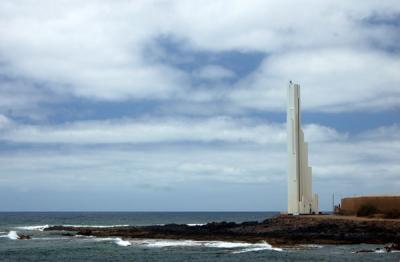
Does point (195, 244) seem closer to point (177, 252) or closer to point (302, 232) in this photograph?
point (177, 252)

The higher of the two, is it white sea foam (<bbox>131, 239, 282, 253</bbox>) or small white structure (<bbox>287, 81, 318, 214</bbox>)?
small white structure (<bbox>287, 81, 318, 214</bbox>)

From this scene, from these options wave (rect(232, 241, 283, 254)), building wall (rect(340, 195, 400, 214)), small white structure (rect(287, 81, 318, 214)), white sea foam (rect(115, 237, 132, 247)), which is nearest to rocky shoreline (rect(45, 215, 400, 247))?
wave (rect(232, 241, 283, 254))

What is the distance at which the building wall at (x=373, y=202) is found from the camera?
190 ft

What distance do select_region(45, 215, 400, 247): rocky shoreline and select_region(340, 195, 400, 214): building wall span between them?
3899 mm

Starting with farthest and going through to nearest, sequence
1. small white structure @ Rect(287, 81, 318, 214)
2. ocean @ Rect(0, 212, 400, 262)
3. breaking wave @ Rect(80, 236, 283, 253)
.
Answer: small white structure @ Rect(287, 81, 318, 214)
breaking wave @ Rect(80, 236, 283, 253)
ocean @ Rect(0, 212, 400, 262)

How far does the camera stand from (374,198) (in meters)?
59.4

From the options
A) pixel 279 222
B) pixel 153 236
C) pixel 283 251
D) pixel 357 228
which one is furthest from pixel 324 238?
pixel 153 236

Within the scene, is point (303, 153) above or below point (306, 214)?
above

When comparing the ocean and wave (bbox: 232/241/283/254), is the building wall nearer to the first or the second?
the ocean

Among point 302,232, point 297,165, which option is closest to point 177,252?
point 302,232

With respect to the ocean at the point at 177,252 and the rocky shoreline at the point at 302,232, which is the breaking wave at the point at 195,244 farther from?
the rocky shoreline at the point at 302,232

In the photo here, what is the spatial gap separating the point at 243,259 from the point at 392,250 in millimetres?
9846

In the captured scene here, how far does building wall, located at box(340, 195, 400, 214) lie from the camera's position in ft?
190

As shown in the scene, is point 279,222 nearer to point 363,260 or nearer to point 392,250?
point 392,250
